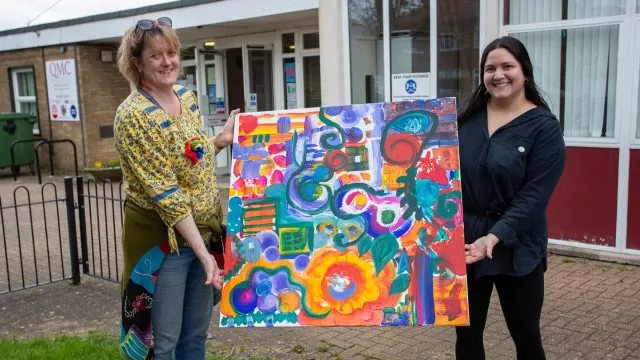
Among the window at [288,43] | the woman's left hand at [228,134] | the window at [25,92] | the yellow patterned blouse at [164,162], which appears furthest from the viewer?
the window at [25,92]

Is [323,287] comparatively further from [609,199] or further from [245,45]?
[245,45]

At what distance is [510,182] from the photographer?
8.91 feet

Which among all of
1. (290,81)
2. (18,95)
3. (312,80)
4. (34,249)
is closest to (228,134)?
(34,249)

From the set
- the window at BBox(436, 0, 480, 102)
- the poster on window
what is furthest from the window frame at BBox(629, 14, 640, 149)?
the poster on window

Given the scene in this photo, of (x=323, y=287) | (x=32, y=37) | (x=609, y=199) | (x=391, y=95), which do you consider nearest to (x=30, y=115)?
(x=32, y=37)

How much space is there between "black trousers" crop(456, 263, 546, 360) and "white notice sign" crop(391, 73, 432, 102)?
15.2 ft

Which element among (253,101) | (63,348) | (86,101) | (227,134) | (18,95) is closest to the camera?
(227,134)

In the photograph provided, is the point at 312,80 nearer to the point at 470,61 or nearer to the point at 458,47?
the point at 458,47

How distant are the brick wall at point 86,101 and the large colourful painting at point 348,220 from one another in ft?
39.3

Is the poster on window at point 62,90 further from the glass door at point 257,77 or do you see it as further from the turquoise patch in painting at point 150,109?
the turquoise patch in painting at point 150,109

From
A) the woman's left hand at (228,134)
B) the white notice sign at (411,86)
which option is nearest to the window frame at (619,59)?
the white notice sign at (411,86)

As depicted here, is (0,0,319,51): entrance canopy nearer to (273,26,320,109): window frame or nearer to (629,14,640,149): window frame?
(273,26,320,109): window frame

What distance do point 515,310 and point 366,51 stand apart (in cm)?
551

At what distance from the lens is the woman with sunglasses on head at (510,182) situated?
→ 2.69 metres
